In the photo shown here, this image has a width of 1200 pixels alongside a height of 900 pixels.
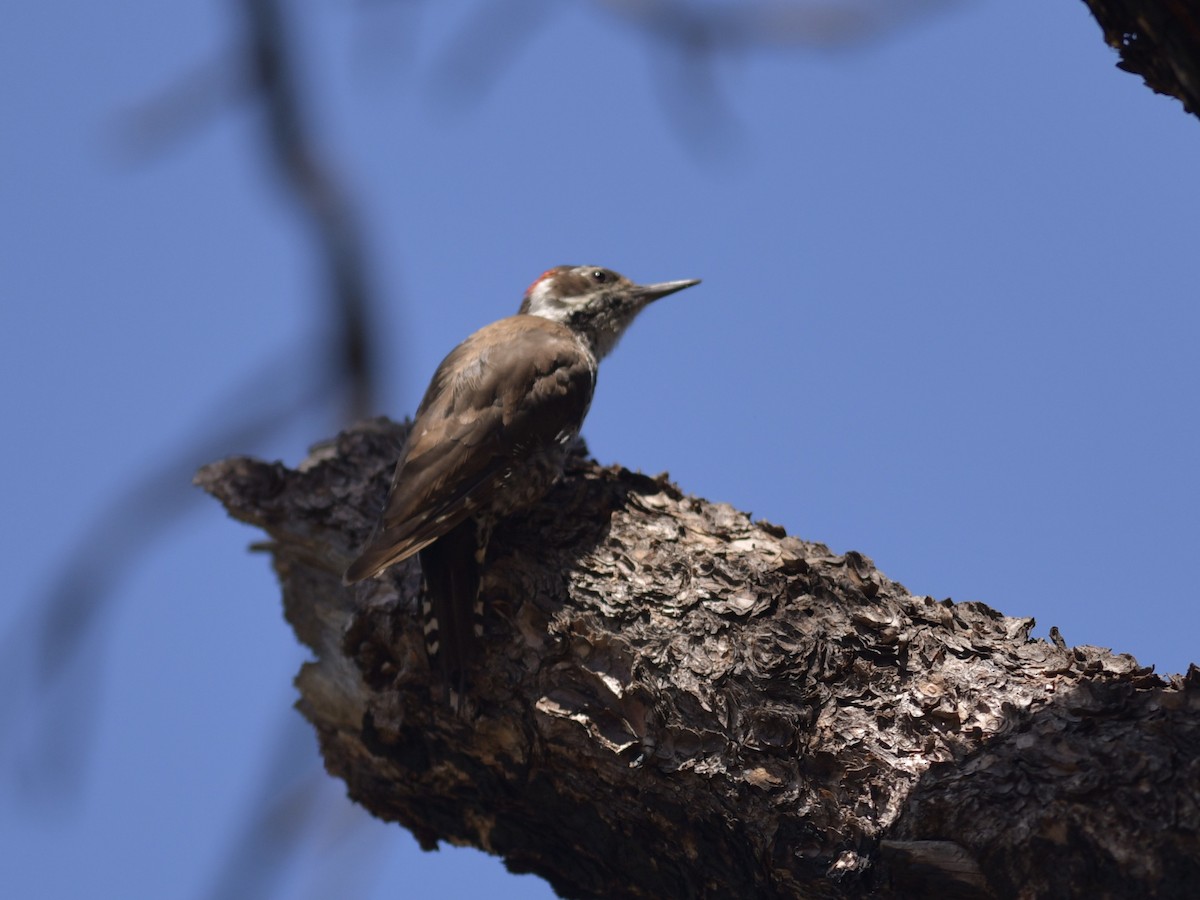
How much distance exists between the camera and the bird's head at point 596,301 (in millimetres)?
5613

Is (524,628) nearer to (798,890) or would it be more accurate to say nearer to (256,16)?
(798,890)

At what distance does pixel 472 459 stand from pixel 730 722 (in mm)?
1437

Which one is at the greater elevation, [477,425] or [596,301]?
[596,301]

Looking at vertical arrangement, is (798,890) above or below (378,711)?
Result: below

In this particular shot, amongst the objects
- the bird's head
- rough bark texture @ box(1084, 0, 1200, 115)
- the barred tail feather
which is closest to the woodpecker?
the barred tail feather

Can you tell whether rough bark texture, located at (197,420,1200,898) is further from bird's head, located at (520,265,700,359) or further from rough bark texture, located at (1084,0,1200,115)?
bird's head, located at (520,265,700,359)

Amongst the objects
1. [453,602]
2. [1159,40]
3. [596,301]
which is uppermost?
[596,301]

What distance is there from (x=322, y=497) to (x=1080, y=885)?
9.52 feet

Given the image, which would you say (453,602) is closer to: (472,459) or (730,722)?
(472,459)

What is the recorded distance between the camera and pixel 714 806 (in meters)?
2.93

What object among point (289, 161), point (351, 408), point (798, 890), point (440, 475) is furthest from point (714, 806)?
point (289, 161)

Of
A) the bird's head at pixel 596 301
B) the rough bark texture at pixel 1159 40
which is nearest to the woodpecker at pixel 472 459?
the bird's head at pixel 596 301

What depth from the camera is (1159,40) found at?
2.16m

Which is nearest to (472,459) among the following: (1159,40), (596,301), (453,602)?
(453,602)
